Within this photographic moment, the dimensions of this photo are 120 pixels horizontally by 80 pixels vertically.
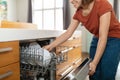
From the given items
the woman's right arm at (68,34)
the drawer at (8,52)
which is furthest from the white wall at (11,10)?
the drawer at (8,52)

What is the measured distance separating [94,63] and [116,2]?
9.38 ft

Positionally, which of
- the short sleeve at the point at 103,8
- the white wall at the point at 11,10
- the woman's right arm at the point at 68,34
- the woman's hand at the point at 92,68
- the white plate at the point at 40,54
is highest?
the white wall at the point at 11,10

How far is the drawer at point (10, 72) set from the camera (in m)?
0.88

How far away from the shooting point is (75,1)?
117 cm

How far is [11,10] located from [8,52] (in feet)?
13.9

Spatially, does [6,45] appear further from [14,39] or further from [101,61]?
[101,61]

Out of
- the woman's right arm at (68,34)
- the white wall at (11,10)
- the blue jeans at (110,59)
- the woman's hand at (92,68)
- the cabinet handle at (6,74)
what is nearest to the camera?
→ the cabinet handle at (6,74)

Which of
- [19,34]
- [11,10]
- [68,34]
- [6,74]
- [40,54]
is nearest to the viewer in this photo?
[6,74]

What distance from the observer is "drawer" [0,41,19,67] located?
2.87ft

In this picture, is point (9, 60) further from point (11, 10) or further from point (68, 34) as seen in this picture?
point (11, 10)

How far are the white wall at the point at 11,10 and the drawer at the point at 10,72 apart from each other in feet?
13.1

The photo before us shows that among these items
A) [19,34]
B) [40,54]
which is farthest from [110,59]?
[19,34]

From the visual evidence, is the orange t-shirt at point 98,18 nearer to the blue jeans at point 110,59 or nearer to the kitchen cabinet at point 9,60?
the blue jeans at point 110,59

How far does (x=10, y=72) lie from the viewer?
931 millimetres
